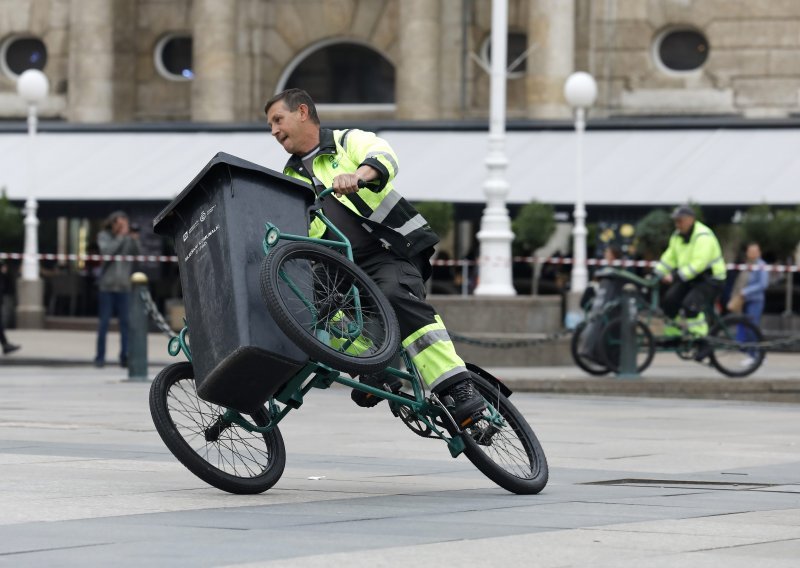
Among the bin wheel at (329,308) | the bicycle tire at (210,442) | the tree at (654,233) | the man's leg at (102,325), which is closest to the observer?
the bin wheel at (329,308)

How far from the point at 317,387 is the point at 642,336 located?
1206 cm

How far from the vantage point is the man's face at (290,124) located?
839 centimetres

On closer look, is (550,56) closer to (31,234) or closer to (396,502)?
(31,234)

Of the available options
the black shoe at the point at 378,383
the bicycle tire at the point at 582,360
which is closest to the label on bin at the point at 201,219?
the black shoe at the point at 378,383

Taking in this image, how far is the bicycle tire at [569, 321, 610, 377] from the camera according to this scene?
65.0ft

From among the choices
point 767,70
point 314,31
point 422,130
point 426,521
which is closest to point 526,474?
point 426,521

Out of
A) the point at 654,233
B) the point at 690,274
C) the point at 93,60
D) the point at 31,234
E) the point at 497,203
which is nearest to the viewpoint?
the point at 690,274

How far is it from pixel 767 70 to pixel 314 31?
9.28 metres

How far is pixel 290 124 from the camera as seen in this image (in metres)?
8.41

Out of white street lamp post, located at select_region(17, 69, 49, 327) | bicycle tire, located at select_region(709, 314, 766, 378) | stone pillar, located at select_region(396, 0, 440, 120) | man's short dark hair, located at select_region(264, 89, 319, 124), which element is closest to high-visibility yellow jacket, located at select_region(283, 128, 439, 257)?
man's short dark hair, located at select_region(264, 89, 319, 124)

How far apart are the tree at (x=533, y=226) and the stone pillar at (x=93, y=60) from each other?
12656 mm

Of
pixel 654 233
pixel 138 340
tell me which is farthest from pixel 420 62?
pixel 138 340

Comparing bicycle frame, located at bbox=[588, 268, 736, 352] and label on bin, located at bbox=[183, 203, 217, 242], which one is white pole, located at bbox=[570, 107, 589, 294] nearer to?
bicycle frame, located at bbox=[588, 268, 736, 352]

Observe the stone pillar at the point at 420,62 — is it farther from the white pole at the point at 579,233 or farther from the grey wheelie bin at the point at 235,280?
the grey wheelie bin at the point at 235,280
